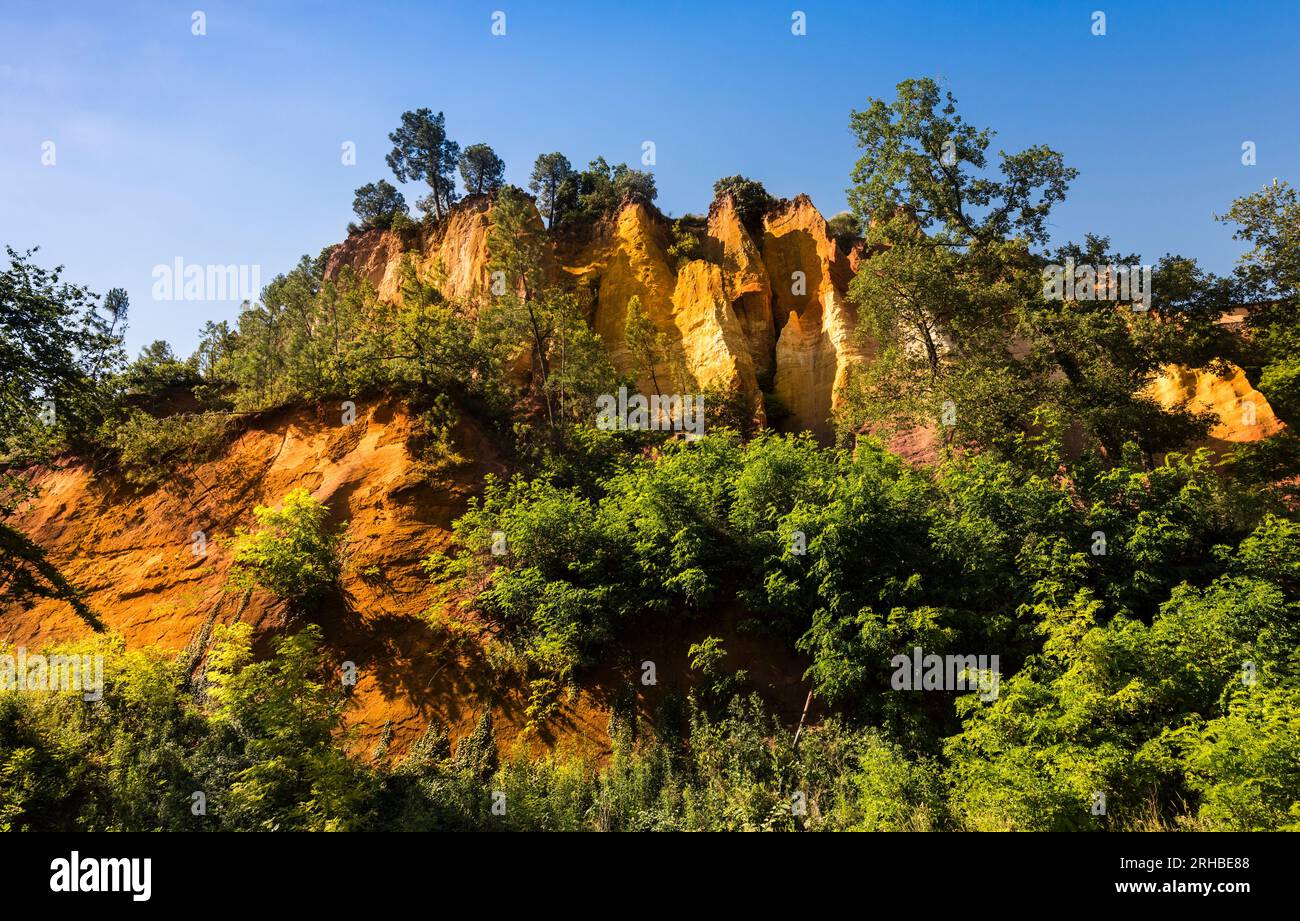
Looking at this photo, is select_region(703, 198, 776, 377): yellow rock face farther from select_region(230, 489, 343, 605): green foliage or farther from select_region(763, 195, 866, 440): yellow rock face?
select_region(230, 489, 343, 605): green foliage

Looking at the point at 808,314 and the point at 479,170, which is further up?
the point at 479,170

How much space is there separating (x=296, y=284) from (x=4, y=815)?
25.5 m

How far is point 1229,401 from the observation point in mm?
26750

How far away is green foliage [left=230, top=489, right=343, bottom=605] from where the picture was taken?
54.8ft

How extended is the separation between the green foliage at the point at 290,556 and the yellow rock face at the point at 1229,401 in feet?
87.6

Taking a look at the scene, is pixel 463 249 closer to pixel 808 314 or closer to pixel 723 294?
pixel 723 294

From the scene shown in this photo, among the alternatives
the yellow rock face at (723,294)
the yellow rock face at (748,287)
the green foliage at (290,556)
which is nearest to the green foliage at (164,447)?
the green foliage at (290,556)

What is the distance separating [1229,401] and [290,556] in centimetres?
3254

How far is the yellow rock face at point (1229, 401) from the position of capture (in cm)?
2516

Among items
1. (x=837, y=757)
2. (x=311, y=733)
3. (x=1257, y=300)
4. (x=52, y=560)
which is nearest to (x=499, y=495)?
(x=311, y=733)

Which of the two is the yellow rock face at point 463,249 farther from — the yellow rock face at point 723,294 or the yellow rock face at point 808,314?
the yellow rock face at point 808,314

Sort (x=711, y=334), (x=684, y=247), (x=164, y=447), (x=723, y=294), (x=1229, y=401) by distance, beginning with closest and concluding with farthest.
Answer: (x=164, y=447), (x=1229, y=401), (x=711, y=334), (x=723, y=294), (x=684, y=247)

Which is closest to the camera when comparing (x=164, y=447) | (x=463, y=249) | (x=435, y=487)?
(x=435, y=487)

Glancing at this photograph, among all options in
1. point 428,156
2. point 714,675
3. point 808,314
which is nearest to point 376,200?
point 428,156
